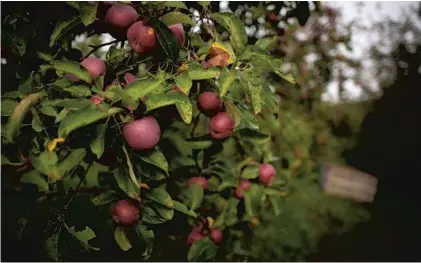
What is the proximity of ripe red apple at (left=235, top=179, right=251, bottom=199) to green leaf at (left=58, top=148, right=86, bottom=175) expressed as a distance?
0.73 m

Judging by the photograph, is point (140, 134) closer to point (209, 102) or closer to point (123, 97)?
point (123, 97)

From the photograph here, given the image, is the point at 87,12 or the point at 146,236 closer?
the point at 87,12

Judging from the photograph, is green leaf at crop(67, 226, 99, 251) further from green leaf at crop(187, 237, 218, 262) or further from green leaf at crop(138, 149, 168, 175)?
green leaf at crop(187, 237, 218, 262)

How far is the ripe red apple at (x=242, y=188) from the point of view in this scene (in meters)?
1.81

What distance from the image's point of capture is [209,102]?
1.45 meters

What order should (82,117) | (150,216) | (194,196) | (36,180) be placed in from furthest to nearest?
(194,196)
(36,180)
(150,216)
(82,117)

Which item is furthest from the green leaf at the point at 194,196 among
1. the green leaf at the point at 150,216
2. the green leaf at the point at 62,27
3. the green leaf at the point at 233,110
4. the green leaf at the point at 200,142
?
the green leaf at the point at 62,27

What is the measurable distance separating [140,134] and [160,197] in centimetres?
30

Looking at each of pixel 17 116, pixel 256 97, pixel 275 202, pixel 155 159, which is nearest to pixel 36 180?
pixel 17 116

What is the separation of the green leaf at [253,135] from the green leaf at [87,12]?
771 mm

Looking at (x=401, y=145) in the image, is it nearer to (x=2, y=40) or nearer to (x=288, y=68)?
(x=288, y=68)

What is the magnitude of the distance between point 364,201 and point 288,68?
4041 millimetres

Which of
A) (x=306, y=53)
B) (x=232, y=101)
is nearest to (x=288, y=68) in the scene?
(x=306, y=53)

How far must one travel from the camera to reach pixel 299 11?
201cm
